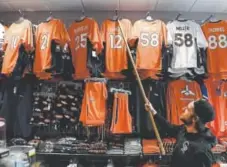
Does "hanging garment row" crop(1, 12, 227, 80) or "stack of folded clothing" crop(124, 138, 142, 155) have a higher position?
"hanging garment row" crop(1, 12, 227, 80)

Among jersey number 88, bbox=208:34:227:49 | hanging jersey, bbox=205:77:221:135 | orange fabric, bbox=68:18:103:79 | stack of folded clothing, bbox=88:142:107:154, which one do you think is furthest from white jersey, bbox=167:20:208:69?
stack of folded clothing, bbox=88:142:107:154

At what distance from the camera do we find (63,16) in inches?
209

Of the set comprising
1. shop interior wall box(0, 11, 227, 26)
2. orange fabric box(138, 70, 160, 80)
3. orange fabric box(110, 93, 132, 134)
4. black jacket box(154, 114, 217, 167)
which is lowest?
black jacket box(154, 114, 217, 167)

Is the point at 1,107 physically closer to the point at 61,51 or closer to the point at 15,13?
the point at 61,51

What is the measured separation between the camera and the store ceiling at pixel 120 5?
189 inches

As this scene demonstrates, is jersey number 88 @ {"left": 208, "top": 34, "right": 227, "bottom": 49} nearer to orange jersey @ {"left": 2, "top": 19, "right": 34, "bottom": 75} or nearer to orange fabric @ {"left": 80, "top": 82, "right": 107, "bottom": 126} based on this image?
orange fabric @ {"left": 80, "top": 82, "right": 107, "bottom": 126}

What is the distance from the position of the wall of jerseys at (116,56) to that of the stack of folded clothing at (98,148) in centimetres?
28

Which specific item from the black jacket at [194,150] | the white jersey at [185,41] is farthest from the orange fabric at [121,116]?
the black jacket at [194,150]

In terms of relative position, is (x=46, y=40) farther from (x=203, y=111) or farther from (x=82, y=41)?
(x=203, y=111)

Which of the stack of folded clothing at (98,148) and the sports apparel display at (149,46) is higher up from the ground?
the sports apparel display at (149,46)

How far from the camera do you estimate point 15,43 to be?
14.4ft

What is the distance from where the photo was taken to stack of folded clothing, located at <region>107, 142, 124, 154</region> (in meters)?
4.47

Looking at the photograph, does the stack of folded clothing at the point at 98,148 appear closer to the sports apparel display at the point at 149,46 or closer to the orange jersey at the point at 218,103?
the sports apparel display at the point at 149,46

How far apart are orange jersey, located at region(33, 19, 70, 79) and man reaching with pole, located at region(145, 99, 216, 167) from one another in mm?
2075
